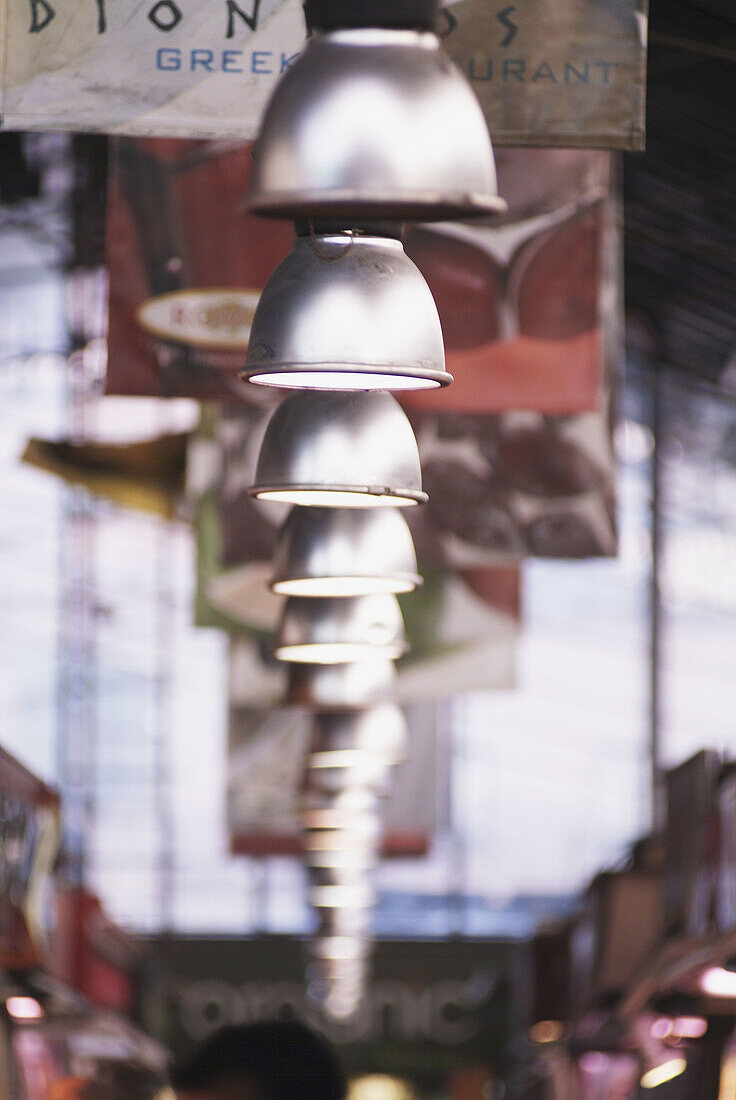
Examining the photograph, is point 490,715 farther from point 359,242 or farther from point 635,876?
point 359,242

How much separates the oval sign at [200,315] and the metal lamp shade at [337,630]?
6.33 ft

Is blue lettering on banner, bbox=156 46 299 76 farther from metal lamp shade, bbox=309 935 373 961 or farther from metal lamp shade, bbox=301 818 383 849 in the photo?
metal lamp shade, bbox=309 935 373 961

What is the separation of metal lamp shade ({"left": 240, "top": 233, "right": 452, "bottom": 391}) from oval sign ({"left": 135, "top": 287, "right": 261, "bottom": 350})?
12.9ft

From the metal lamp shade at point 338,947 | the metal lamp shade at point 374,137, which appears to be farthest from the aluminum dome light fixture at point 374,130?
the metal lamp shade at point 338,947

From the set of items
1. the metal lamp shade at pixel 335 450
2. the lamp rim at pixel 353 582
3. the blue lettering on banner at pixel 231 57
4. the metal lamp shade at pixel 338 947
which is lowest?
the metal lamp shade at pixel 338 947

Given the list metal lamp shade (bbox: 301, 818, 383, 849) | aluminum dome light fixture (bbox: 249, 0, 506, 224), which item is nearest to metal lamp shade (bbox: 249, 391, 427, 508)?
aluminum dome light fixture (bbox: 249, 0, 506, 224)

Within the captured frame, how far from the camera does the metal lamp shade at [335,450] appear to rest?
442 cm

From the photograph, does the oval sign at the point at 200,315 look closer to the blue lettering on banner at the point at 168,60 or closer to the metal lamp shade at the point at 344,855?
the blue lettering on banner at the point at 168,60

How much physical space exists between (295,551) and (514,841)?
26.4 meters

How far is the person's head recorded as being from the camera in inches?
607

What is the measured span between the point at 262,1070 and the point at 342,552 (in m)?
11.6

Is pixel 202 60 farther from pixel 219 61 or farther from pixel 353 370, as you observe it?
pixel 353 370

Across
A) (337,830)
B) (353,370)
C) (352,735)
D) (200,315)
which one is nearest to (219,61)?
(353,370)

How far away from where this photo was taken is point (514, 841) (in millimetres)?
31344
